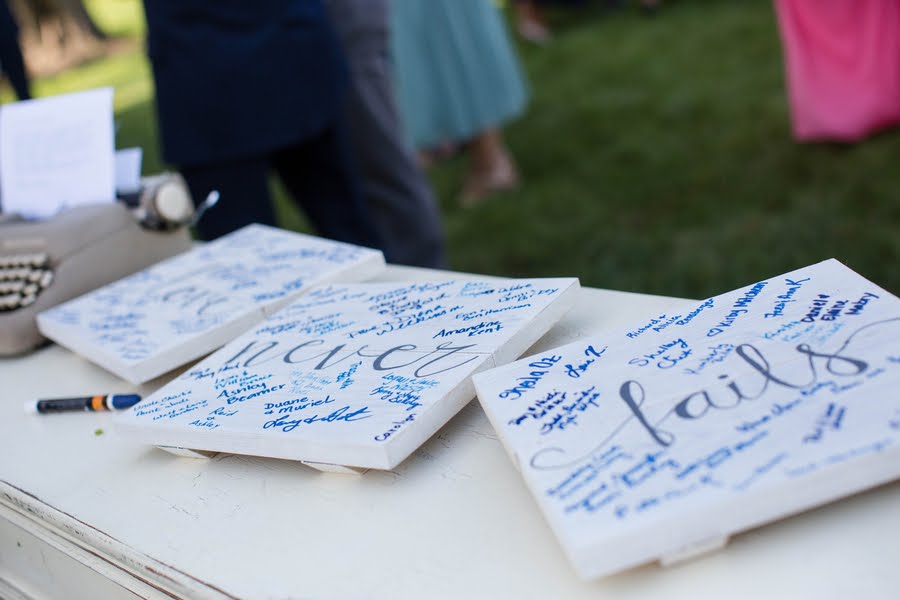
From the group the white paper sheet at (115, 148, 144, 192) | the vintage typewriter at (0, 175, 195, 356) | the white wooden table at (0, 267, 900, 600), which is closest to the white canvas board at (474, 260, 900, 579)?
the white wooden table at (0, 267, 900, 600)

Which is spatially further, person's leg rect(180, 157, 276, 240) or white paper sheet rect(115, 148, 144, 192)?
person's leg rect(180, 157, 276, 240)

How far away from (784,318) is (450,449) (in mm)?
315

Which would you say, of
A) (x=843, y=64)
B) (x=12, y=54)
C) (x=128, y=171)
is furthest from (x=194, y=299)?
(x=843, y=64)

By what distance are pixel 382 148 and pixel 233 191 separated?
0.64m

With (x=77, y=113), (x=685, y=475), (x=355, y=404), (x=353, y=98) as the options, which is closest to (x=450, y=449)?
(x=355, y=404)

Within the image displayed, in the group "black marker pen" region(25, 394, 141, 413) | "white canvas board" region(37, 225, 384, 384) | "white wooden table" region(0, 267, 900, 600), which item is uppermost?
"white canvas board" region(37, 225, 384, 384)

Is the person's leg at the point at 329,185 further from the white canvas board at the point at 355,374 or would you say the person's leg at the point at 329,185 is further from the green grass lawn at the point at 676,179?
the green grass lawn at the point at 676,179

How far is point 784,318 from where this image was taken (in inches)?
31.0

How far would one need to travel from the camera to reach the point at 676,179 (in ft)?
11.3

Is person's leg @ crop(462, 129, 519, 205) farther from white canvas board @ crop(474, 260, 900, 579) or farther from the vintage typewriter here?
white canvas board @ crop(474, 260, 900, 579)

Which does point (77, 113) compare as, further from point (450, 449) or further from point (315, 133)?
point (450, 449)

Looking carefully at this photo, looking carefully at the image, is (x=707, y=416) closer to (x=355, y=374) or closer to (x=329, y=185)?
(x=355, y=374)

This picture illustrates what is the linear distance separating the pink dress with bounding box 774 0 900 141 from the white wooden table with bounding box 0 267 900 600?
8.00 feet

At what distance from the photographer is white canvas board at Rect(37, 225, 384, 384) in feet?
3.74
